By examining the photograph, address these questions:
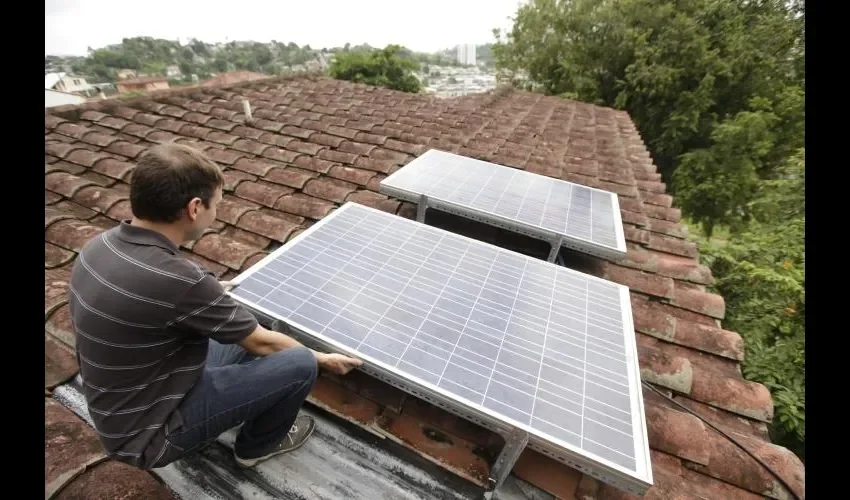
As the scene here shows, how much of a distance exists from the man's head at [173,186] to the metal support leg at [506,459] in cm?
194

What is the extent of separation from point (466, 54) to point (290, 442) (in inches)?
5945

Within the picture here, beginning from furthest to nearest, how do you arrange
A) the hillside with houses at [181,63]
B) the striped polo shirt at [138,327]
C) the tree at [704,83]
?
1. the hillside with houses at [181,63]
2. the tree at [704,83]
3. the striped polo shirt at [138,327]

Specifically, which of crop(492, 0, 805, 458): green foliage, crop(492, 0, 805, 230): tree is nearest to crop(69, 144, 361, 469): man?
crop(492, 0, 805, 458): green foliage

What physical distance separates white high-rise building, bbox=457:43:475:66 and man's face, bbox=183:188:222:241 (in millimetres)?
144444

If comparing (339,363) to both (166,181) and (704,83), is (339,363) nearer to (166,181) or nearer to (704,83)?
(166,181)

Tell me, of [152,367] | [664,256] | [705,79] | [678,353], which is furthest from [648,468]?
[705,79]

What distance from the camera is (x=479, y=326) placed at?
222 centimetres

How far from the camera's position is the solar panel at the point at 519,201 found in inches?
127

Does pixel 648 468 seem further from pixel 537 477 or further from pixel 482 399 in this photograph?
pixel 482 399

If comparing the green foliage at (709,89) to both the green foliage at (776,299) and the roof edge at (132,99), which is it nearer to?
the green foliage at (776,299)

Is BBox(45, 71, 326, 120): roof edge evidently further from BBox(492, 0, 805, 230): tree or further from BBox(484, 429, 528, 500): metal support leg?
BBox(492, 0, 805, 230): tree

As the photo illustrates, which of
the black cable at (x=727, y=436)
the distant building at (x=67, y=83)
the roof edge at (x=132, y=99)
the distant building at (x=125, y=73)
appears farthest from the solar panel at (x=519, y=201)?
the distant building at (x=125, y=73)

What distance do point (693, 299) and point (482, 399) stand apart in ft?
8.98

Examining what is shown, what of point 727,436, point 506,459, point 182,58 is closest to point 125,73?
point 182,58
